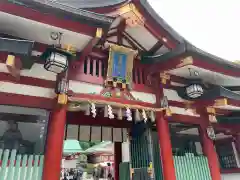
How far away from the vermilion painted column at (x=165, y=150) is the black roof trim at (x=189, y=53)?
1669 millimetres

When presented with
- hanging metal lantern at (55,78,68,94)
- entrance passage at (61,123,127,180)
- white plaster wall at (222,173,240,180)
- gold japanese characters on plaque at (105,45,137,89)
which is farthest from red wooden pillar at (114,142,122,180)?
hanging metal lantern at (55,78,68,94)

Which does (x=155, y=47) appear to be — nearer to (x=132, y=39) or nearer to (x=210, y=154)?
(x=132, y=39)

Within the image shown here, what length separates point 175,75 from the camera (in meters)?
7.11

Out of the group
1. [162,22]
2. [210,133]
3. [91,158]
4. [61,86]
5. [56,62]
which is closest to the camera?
[56,62]

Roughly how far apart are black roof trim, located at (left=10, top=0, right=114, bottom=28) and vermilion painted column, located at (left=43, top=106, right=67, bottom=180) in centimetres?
204

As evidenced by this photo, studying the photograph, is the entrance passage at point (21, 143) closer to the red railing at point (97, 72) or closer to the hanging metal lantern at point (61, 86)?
the hanging metal lantern at point (61, 86)

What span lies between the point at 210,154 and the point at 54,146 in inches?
199

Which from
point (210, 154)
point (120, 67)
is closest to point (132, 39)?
point (120, 67)

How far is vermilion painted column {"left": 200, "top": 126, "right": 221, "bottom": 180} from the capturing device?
6.49 metres

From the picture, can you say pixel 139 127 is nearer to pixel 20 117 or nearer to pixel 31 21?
pixel 20 117

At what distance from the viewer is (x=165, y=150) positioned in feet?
19.0

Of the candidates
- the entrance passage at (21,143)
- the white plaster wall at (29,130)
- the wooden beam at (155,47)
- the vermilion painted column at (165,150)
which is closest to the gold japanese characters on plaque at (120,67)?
the wooden beam at (155,47)

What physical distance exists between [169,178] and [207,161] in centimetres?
188

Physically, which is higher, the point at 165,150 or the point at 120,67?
the point at 120,67
